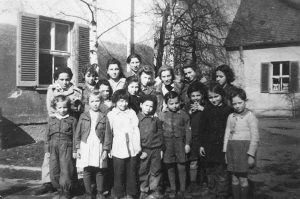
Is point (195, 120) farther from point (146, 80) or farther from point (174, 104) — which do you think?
point (146, 80)

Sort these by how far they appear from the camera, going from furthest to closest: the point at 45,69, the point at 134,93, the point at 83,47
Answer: the point at 83,47
the point at 45,69
the point at 134,93

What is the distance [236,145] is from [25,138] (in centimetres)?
513

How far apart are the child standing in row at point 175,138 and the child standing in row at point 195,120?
0.37 feet

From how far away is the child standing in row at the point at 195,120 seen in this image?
5.05 metres

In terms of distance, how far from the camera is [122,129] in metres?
4.74

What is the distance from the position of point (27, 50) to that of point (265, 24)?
15.2m

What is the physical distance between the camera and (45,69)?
831cm

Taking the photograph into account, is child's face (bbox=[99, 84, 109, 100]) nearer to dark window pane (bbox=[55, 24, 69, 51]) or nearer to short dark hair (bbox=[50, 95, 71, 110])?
short dark hair (bbox=[50, 95, 71, 110])

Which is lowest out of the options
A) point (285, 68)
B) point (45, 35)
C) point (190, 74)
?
point (190, 74)

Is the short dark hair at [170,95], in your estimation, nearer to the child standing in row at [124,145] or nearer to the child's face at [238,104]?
the child standing in row at [124,145]

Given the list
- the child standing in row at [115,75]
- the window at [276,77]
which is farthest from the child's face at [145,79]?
the window at [276,77]

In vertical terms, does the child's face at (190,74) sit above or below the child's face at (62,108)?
above

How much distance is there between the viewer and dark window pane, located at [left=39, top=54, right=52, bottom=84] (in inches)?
324

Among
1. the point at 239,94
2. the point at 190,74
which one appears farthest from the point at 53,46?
the point at 239,94
